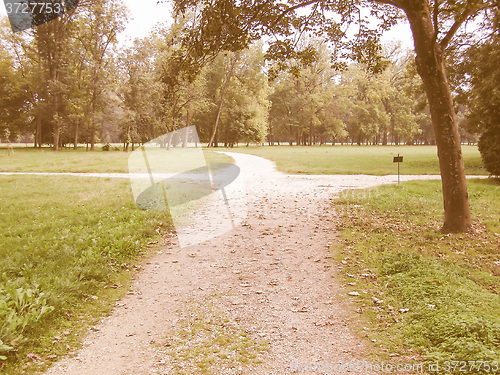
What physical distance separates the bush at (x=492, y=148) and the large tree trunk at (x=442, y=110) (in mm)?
8325

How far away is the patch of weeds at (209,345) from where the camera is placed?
3.05 m

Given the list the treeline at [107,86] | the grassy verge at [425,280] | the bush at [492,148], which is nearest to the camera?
the grassy verge at [425,280]

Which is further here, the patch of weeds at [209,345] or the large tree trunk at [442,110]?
the large tree trunk at [442,110]

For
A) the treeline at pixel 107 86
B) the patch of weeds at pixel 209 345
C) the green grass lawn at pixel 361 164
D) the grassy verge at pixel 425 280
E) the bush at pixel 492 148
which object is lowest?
the patch of weeds at pixel 209 345

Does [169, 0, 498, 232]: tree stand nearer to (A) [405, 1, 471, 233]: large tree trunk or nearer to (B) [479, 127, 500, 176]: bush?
(A) [405, 1, 471, 233]: large tree trunk

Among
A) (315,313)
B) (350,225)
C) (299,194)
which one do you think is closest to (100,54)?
(299,194)

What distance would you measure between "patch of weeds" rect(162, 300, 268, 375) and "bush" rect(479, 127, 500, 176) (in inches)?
542

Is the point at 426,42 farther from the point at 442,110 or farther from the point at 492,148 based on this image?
the point at 492,148

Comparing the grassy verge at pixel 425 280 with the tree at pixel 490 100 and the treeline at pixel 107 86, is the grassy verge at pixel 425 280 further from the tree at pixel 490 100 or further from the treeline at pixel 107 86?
the treeline at pixel 107 86

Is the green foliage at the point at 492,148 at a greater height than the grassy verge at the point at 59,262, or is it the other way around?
the green foliage at the point at 492,148

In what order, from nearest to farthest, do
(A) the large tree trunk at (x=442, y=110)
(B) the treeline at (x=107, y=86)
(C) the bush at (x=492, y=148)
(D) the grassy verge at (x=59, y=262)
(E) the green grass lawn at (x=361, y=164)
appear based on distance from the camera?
1. (D) the grassy verge at (x=59, y=262)
2. (A) the large tree trunk at (x=442, y=110)
3. (C) the bush at (x=492, y=148)
4. (E) the green grass lawn at (x=361, y=164)
5. (B) the treeline at (x=107, y=86)

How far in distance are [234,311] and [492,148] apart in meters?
13.7

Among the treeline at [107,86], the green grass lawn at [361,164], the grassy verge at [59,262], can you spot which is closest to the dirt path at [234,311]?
the grassy verge at [59,262]

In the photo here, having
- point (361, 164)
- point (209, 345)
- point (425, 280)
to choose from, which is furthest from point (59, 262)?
point (361, 164)
